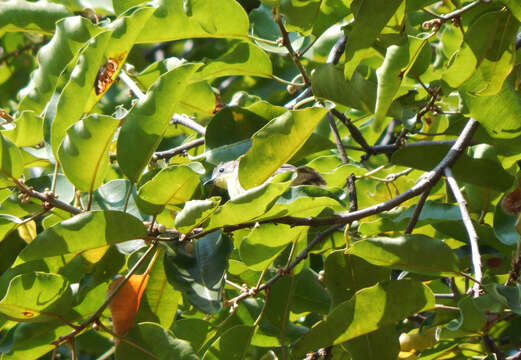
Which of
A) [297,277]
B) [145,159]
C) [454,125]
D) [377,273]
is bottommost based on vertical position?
[297,277]

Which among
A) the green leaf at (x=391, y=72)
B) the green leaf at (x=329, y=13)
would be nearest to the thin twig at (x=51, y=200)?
the green leaf at (x=391, y=72)

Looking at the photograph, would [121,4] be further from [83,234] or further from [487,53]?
[487,53]

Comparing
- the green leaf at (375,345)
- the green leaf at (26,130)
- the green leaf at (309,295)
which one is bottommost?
the green leaf at (309,295)

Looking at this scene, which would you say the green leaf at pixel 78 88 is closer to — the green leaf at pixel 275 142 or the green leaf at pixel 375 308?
the green leaf at pixel 275 142

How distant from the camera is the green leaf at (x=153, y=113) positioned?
3.52 ft

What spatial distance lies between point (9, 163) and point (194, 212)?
1.12 ft

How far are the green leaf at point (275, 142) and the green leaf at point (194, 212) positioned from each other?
0.32 ft

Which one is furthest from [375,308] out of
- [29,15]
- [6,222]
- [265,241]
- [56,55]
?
[29,15]

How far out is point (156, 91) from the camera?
42.3 inches

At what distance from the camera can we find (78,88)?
1.11 m

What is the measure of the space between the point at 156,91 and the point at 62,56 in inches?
15.3

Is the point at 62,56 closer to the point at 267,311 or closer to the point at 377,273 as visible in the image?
the point at 267,311

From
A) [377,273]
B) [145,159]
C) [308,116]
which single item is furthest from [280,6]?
[377,273]

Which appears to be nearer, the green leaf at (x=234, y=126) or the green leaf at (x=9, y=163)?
the green leaf at (x=9, y=163)
